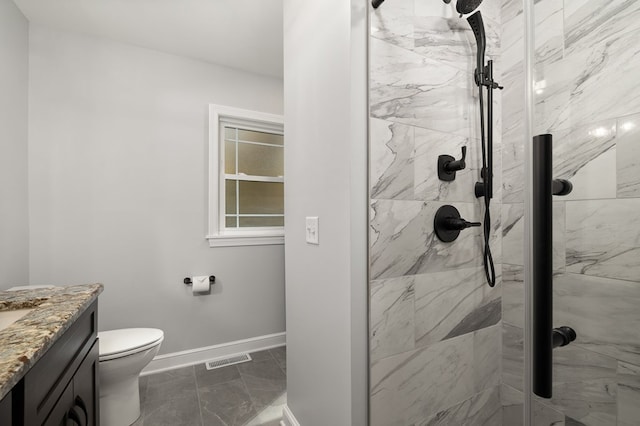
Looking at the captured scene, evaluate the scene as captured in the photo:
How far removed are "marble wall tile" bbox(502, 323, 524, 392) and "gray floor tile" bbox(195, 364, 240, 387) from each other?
182cm

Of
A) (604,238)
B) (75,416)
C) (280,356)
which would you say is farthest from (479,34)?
(280,356)

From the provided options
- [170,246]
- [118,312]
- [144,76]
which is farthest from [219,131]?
[118,312]

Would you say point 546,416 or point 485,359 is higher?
point 546,416

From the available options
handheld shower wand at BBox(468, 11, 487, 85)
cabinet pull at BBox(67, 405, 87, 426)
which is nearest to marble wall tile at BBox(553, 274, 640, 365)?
handheld shower wand at BBox(468, 11, 487, 85)

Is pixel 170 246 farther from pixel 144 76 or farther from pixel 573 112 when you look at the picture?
pixel 573 112

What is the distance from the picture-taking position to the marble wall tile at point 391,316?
110 centimetres

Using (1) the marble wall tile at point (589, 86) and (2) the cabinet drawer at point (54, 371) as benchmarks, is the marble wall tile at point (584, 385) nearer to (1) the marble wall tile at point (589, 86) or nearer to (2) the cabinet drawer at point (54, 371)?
(1) the marble wall tile at point (589, 86)

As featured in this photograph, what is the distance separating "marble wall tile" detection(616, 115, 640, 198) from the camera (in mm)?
506

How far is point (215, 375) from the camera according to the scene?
7.49 feet

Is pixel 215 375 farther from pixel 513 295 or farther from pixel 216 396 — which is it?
pixel 513 295

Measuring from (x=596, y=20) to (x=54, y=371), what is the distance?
1527 millimetres

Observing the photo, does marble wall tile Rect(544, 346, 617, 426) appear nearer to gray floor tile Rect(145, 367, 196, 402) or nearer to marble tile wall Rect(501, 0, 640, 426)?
marble tile wall Rect(501, 0, 640, 426)

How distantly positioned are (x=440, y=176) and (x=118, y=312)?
2.45 metres

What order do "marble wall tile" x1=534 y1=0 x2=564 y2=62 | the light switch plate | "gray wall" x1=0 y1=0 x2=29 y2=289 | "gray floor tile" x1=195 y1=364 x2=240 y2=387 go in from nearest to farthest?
"marble wall tile" x1=534 y1=0 x2=564 y2=62 < the light switch plate < "gray wall" x1=0 y1=0 x2=29 y2=289 < "gray floor tile" x1=195 y1=364 x2=240 y2=387
